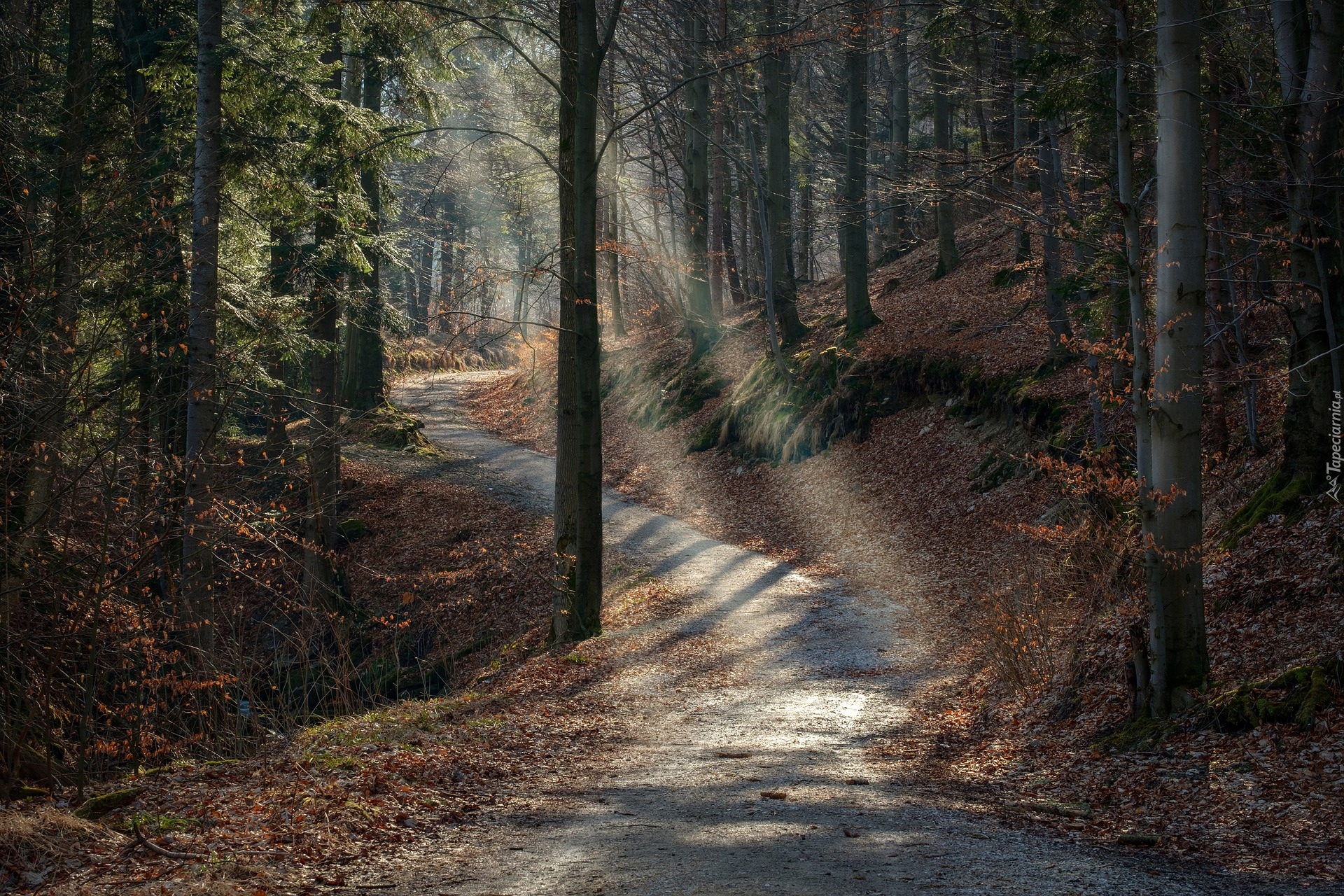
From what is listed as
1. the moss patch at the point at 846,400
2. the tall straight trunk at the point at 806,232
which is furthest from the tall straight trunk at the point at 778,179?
the tall straight trunk at the point at 806,232

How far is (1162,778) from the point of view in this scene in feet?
19.9

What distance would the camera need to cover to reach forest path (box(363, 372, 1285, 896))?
462 cm

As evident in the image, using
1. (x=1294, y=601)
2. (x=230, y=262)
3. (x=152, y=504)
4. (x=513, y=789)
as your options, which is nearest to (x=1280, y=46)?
(x=1294, y=601)

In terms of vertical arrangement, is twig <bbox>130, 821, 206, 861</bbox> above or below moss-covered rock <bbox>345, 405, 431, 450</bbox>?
below

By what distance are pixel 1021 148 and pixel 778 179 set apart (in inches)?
420

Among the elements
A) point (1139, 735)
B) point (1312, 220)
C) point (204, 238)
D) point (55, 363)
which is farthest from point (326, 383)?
point (1312, 220)

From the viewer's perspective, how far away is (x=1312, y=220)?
809 centimetres

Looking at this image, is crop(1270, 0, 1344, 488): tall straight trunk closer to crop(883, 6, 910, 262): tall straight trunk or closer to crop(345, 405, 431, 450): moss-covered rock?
crop(883, 6, 910, 262): tall straight trunk

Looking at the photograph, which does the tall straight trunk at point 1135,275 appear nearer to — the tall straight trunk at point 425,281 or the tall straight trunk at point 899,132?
the tall straight trunk at point 899,132

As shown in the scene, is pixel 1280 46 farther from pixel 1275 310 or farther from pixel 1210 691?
pixel 1210 691

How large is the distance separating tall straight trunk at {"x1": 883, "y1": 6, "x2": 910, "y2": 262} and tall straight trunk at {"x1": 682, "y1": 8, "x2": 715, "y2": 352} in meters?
4.84

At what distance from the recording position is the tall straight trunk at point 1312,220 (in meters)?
8.16

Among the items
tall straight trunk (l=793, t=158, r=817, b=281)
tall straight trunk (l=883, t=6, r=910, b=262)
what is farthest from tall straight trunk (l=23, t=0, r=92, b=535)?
tall straight trunk (l=793, t=158, r=817, b=281)

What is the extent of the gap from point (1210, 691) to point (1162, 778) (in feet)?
3.36
